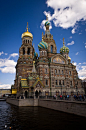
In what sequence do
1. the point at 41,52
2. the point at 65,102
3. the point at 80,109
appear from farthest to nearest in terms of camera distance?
1. the point at 41,52
2. the point at 65,102
3. the point at 80,109

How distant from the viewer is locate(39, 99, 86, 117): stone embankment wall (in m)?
16.6

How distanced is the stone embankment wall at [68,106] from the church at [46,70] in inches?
349

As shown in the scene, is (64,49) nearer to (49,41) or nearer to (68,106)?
(49,41)

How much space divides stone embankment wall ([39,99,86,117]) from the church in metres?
8.86

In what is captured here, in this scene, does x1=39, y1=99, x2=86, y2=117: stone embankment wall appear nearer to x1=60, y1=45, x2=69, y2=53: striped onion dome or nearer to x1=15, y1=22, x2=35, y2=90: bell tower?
x1=15, y1=22, x2=35, y2=90: bell tower

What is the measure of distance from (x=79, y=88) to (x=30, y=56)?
20751mm

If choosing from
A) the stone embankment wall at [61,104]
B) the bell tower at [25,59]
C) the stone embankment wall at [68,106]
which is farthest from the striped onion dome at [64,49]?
the stone embankment wall at [68,106]

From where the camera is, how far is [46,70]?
124ft

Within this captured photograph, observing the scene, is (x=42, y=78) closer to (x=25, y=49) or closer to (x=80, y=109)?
(x=25, y=49)

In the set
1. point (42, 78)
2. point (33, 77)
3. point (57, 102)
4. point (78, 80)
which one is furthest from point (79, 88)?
point (57, 102)

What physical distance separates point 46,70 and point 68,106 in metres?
19.6

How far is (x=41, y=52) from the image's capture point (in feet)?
133

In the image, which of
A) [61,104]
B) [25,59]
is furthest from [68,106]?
[25,59]

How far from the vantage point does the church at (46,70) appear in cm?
3556
